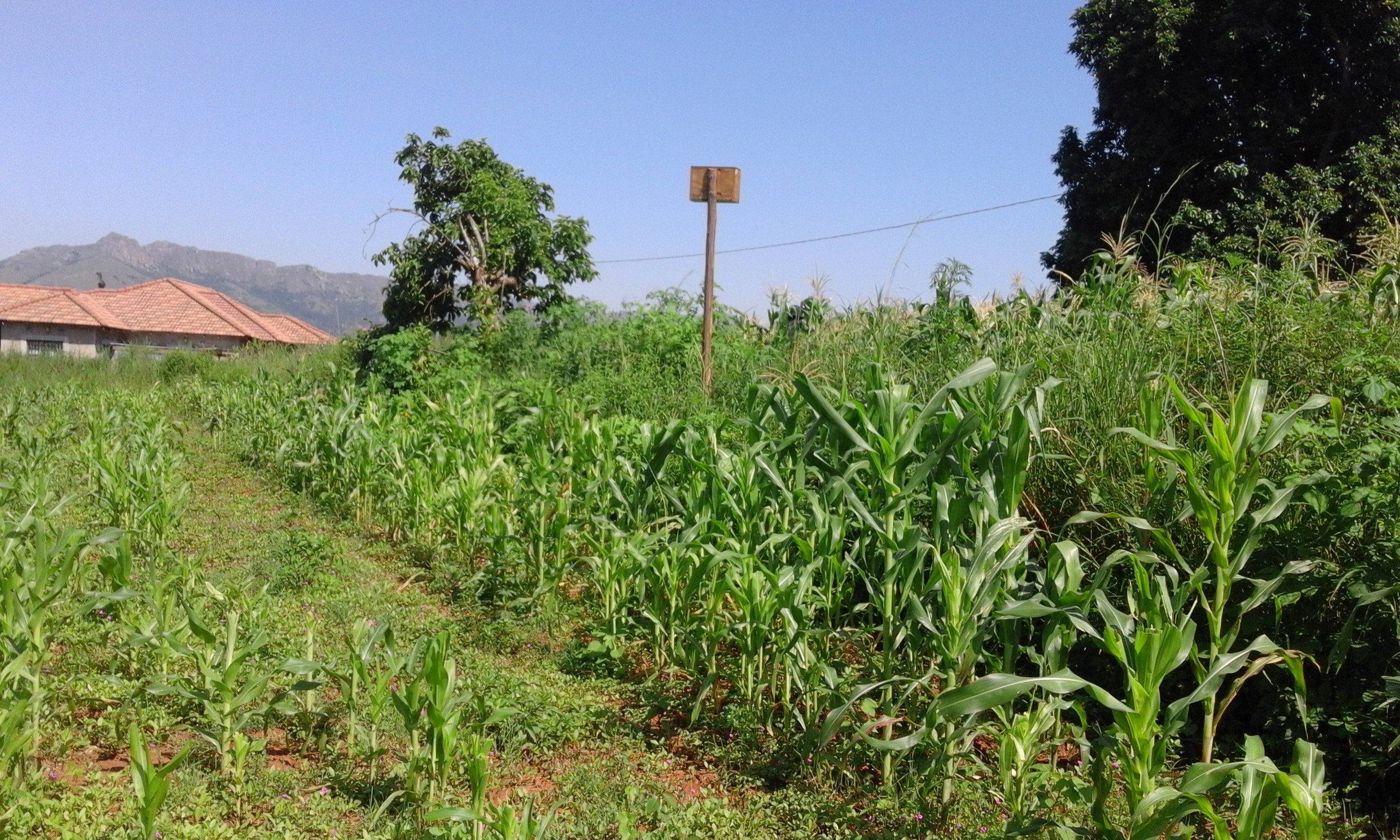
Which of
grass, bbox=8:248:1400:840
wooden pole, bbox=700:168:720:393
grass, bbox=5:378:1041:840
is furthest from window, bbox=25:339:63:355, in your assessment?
grass, bbox=5:378:1041:840

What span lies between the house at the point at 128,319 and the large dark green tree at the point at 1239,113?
26333mm

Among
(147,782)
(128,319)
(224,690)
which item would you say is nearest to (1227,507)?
(147,782)

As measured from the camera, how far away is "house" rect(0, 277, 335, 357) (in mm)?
35406

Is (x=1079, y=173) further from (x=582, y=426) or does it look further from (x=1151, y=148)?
(x=582, y=426)

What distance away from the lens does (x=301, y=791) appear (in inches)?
120

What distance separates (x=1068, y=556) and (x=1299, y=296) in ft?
9.64

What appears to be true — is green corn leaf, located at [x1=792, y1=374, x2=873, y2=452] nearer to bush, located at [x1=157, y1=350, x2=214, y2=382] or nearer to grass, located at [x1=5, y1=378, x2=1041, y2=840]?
grass, located at [x1=5, y1=378, x2=1041, y2=840]

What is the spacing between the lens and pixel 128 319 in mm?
38656

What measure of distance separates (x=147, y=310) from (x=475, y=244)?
108 ft

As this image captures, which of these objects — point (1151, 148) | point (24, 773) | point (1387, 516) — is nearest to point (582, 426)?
point (24, 773)

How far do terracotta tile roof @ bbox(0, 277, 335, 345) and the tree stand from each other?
20.9 m

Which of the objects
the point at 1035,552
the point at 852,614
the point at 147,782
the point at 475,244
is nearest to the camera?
the point at 147,782

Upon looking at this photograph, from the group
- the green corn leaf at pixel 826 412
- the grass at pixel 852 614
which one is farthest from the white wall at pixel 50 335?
the green corn leaf at pixel 826 412

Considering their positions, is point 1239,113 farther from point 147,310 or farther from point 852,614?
point 147,310
